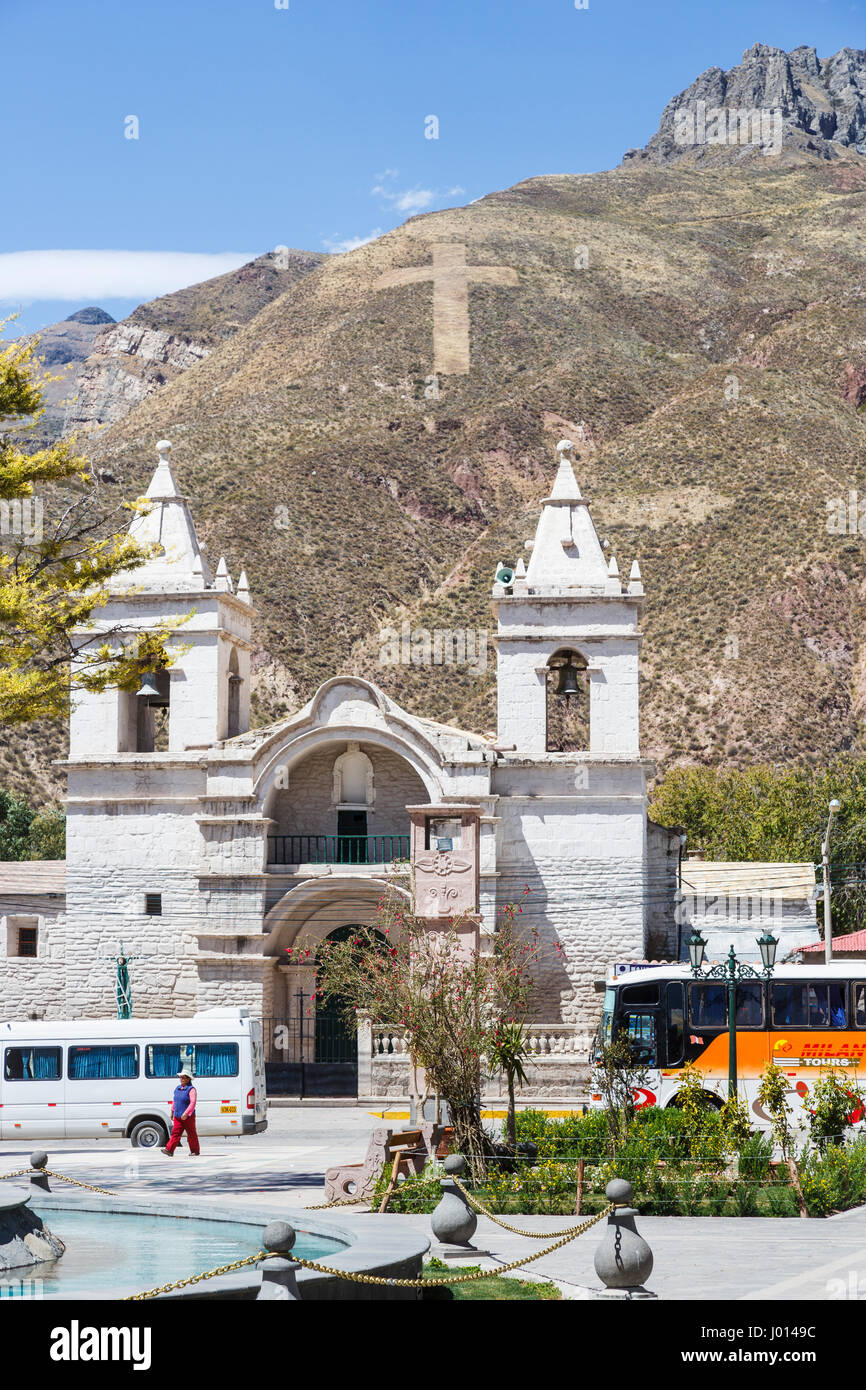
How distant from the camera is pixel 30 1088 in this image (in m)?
26.5

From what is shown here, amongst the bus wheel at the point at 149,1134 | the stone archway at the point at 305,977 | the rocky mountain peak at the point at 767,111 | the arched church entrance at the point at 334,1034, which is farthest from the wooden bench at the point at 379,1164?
the rocky mountain peak at the point at 767,111

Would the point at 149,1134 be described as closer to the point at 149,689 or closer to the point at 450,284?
the point at 149,689

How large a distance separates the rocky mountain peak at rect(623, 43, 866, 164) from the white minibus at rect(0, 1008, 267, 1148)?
155 meters

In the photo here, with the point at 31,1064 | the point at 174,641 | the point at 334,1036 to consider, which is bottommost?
the point at 334,1036

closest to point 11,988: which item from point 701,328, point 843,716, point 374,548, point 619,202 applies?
point 843,716

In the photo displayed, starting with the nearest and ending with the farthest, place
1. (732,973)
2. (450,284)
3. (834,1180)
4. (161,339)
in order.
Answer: (834,1180) → (732,973) → (450,284) → (161,339)

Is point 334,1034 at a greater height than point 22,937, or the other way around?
point 22,937

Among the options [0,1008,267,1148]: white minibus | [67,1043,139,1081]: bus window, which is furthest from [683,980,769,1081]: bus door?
[67,1043,139,1081]: bus window

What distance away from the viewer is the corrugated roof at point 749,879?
40.7 m

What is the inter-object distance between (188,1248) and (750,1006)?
1500cm

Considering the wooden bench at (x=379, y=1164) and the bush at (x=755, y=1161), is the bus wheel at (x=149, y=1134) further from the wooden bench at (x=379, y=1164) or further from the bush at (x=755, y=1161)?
the bush at (x=755, y=1161)

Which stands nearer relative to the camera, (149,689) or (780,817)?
(149,689)

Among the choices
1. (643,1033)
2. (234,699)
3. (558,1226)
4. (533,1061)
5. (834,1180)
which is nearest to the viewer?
(558,1226)
